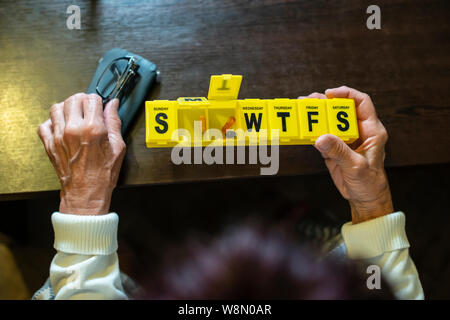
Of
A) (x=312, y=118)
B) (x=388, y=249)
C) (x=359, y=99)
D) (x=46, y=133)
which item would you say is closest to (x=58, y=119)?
(x=46, y=133)

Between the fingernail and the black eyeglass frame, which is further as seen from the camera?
the black eyeglass frame

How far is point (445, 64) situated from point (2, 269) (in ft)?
4.52

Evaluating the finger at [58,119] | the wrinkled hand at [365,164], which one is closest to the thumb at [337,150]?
the wrinkled hand at [365,164]

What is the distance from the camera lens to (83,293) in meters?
0.69

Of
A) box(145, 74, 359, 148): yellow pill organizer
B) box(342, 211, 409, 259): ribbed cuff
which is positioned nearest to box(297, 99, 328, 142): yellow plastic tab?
box(145, 74, 359, 148): yellow pill organizer

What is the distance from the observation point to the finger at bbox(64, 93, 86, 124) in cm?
75

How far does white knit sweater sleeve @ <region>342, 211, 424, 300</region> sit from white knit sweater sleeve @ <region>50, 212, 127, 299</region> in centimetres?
54

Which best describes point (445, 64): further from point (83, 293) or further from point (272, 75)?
point (83, 293)

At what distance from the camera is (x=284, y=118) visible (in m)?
0.72

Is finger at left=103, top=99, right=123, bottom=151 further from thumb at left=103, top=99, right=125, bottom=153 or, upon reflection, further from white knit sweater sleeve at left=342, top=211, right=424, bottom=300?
white knit sweater sleeve at left=342, top=211, right=424, bottom=300

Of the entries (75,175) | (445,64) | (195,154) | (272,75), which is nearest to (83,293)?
(75,175)

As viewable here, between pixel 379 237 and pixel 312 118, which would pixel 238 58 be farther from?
pixel 379 237

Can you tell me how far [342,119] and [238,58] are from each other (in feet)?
1.02

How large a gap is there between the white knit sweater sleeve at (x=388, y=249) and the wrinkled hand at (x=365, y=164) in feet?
0.12
